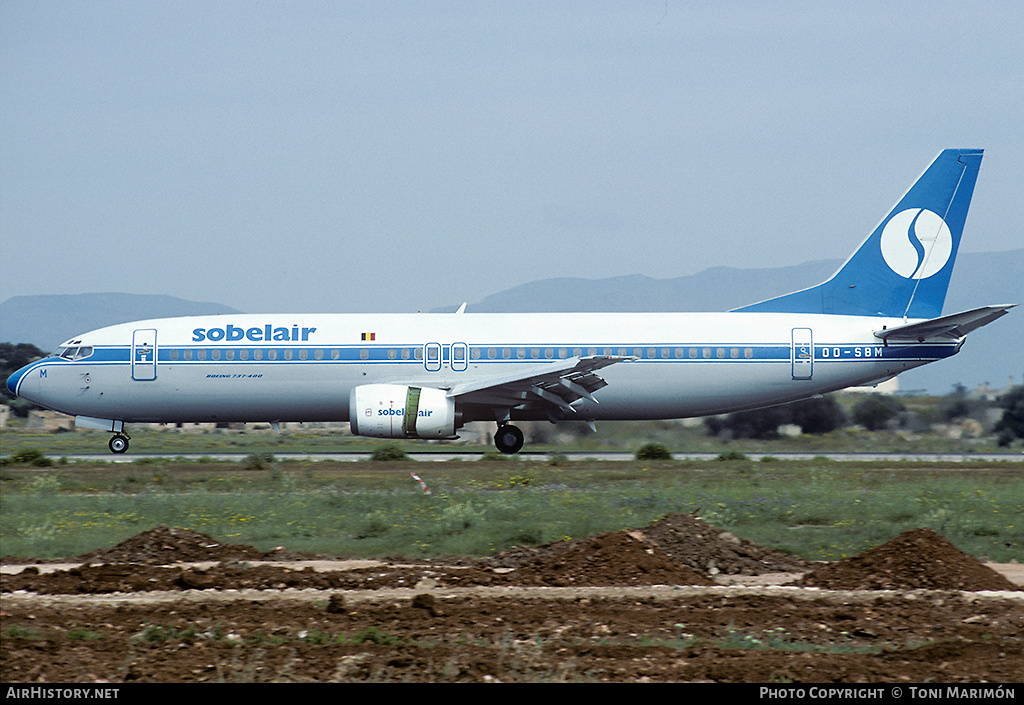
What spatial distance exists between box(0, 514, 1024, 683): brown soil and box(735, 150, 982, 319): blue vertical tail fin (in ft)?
56.7

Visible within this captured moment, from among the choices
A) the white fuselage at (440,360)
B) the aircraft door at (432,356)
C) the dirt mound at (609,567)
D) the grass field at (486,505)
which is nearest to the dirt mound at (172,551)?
the grass field at (486,505)

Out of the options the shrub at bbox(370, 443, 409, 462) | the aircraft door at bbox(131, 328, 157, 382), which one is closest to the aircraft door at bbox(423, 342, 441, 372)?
the shrub at bbox(370, 443, 409, 462)

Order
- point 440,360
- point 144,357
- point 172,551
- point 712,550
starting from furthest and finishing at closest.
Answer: point 144,357 → point 440,360 → point 712,550 → point 172,551

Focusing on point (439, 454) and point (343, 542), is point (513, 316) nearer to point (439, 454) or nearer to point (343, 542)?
point (439, 454)

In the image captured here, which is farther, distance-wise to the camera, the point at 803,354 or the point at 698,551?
the point at 803,354

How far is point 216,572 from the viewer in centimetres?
1187

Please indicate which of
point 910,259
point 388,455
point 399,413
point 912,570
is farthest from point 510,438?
point 912,570

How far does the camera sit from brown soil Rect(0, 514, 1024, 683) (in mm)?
8188

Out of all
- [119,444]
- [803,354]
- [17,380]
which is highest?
[803,354]

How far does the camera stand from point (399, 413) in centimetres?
2650

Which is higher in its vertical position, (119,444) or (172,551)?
(119,444)

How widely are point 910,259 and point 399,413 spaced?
15081mm

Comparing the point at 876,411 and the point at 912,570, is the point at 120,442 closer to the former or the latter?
the point at 912,570

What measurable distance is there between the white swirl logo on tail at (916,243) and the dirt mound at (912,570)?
61.4 ft
